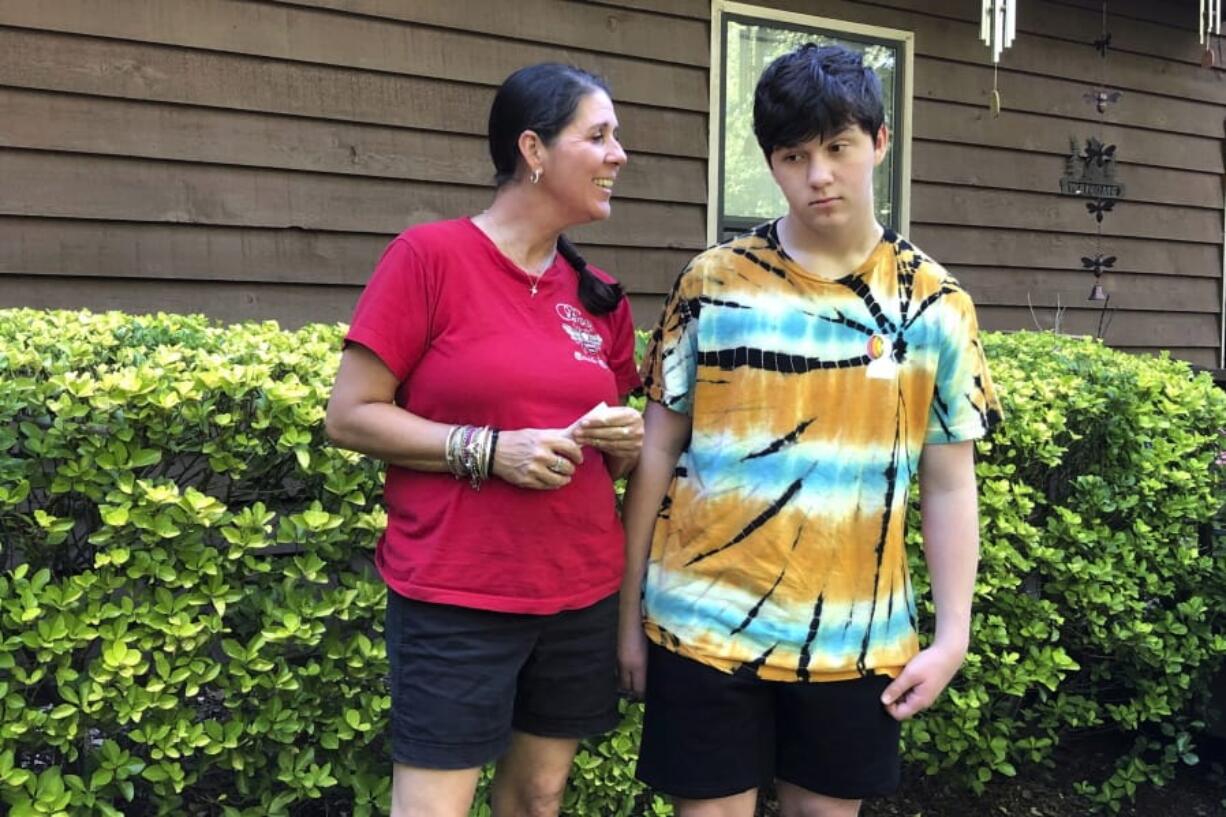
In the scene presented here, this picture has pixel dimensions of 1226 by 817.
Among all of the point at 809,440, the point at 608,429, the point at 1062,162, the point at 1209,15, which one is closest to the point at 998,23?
the point at 1062,162

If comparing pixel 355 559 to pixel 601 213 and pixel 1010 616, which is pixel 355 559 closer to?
pixel 601 213

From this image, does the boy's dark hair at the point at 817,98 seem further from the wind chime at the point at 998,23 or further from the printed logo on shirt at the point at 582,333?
the wind chime at the point at 998,23

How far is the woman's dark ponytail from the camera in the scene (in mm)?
1720

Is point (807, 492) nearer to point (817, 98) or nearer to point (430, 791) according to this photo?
point (817, 98)

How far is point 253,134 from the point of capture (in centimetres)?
395

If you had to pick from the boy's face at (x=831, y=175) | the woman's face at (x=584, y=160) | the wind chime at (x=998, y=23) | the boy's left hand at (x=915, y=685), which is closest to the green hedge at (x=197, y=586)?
the woman's face at (x=584, y=160)

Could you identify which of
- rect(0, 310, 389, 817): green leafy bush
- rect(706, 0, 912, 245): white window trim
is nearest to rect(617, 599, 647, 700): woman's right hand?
rect(0, 310, 389, 817): green leafy bush

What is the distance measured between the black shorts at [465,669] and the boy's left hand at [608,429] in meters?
0.30

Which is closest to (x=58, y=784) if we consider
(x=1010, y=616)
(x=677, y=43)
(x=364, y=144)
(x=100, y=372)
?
(x=100, y=372)

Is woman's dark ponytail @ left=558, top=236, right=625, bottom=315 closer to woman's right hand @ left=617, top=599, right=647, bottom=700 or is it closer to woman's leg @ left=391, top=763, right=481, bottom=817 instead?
woman's right hand @ left=617, top=599, right=647, bottom=700

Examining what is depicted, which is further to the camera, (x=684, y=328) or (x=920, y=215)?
(x=920, y=215)

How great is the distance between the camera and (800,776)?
1.57 meters

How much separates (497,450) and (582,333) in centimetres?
29

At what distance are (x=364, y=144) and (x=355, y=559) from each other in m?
2.46
